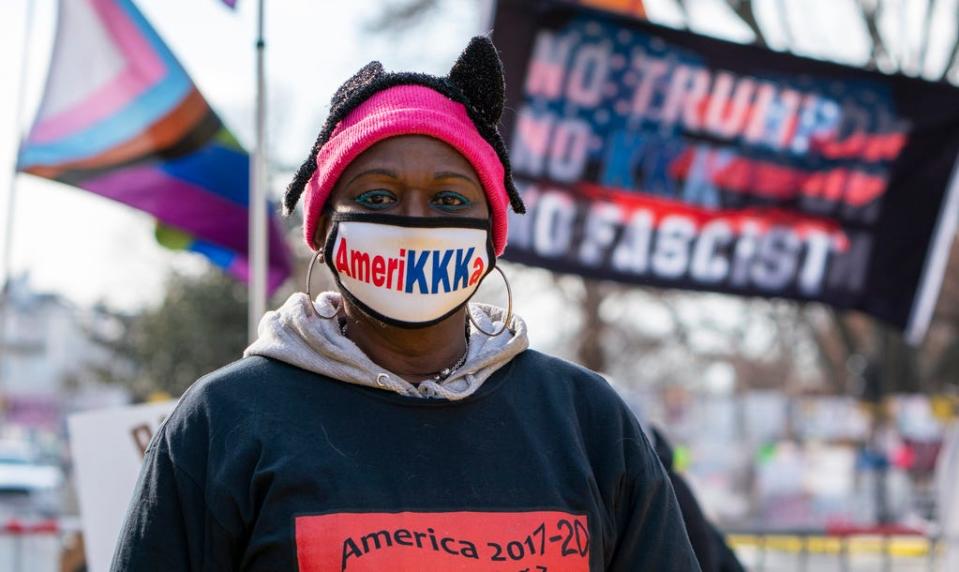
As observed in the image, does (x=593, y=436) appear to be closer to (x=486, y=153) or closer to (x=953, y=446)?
(x=486, y=153)

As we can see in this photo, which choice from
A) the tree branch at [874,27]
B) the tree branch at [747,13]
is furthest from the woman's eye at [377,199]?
the tree branch at [874,27]

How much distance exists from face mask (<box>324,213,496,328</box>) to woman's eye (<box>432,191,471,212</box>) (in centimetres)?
3

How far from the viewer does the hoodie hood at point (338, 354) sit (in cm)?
215

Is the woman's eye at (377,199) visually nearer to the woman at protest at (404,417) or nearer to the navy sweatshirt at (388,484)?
the woman at protest at (404,417)

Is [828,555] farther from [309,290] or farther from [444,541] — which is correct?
[444,541]

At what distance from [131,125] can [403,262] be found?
4.45 metres

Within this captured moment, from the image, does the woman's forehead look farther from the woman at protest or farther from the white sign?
the white sign

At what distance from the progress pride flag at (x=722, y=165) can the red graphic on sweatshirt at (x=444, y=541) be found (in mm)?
4547

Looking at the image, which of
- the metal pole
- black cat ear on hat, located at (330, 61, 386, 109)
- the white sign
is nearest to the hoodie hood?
black cat ear on hat, located at (330, 61, 386, 109)

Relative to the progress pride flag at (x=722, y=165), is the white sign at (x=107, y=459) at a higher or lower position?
lower

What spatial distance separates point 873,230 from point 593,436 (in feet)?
17.7

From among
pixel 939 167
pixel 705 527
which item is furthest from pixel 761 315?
pixel 705 527

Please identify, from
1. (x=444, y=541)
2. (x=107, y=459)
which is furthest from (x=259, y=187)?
(x=444, y=541)

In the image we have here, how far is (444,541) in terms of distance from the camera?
6.70 ft
